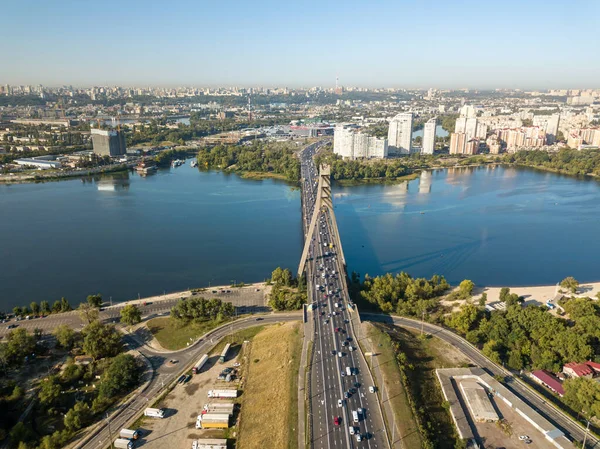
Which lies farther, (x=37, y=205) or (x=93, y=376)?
(x=37, y=205)

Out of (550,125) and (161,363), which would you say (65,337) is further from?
(550,125)

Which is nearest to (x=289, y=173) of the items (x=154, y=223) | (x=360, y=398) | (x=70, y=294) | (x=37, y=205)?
(x=154, y=223)

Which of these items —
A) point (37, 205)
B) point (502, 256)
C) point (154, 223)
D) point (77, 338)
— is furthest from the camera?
point (37, 205)

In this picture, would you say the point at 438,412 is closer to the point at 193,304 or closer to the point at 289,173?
the point at 193,304

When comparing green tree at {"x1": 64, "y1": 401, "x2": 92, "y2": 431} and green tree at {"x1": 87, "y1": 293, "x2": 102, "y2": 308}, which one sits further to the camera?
green tree at {"x1": 87, "y1": 293, "x2": 102, "y2": 308}

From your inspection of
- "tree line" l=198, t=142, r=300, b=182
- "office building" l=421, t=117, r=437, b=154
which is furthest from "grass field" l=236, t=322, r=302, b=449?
"office building" l=421, t=117, r=437, b=154

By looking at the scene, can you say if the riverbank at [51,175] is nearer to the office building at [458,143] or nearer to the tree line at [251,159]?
the tree line at [251,159]

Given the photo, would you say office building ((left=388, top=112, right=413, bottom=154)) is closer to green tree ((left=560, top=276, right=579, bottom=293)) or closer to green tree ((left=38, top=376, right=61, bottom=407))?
green tree ((left=560, top=276, right=579, bottom=293))
